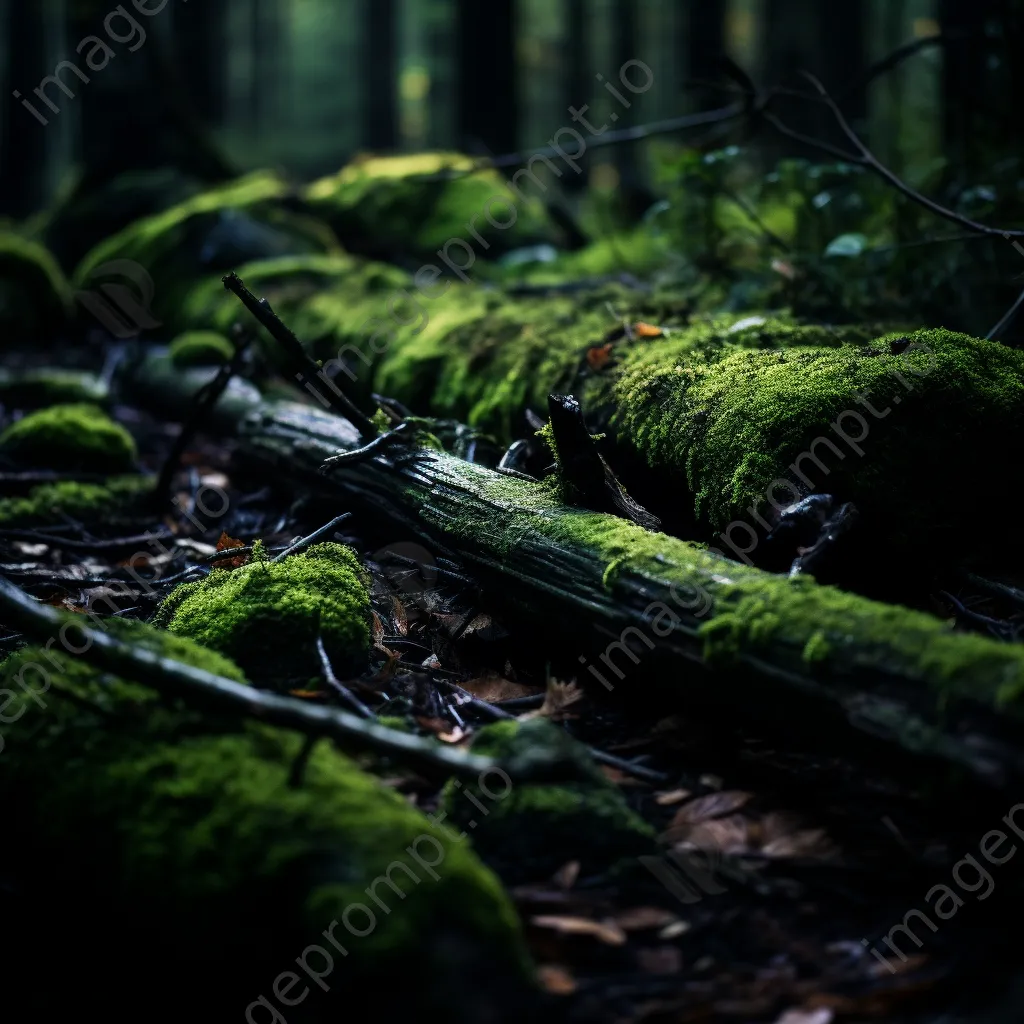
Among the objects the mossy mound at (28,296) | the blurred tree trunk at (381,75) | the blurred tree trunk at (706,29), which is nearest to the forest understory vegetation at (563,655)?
the mossy mound at (28,296)

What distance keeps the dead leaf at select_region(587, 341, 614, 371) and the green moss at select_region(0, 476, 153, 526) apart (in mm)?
2544

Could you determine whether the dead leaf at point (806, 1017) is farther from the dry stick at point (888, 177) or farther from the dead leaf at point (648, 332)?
the dry stick at point (888, 177)

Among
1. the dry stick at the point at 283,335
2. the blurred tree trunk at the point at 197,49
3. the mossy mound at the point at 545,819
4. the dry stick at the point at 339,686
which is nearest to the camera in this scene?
the mossy mound at the point at 545,819

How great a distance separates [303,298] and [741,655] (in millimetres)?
5555

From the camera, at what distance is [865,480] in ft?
10.3

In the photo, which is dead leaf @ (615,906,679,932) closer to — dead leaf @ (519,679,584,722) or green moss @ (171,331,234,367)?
dead leaf @ (519,679,584,722)

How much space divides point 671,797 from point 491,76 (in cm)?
1086

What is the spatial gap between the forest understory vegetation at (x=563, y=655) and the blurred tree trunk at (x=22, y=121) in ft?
40.3

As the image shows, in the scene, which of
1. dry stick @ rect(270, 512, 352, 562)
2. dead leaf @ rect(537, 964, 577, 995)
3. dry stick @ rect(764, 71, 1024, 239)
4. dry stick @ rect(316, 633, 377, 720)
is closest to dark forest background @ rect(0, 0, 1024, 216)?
dry stick @ rect(764, 71, 1024, 239)

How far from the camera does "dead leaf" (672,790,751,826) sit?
96.7 inches

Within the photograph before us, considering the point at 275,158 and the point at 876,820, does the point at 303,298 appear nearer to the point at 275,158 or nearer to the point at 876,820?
the point at 876,820

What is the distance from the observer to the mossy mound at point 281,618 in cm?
303

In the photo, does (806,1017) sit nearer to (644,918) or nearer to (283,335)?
(644,918)

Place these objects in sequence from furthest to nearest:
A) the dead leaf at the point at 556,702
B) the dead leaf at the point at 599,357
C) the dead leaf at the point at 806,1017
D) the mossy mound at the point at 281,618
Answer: the dead leaf at the point at 599,357 → the mossy mound at the point at 281,618 → the dead leaf at the point at 556,702 → the dead leaf at the point at 806,1017
